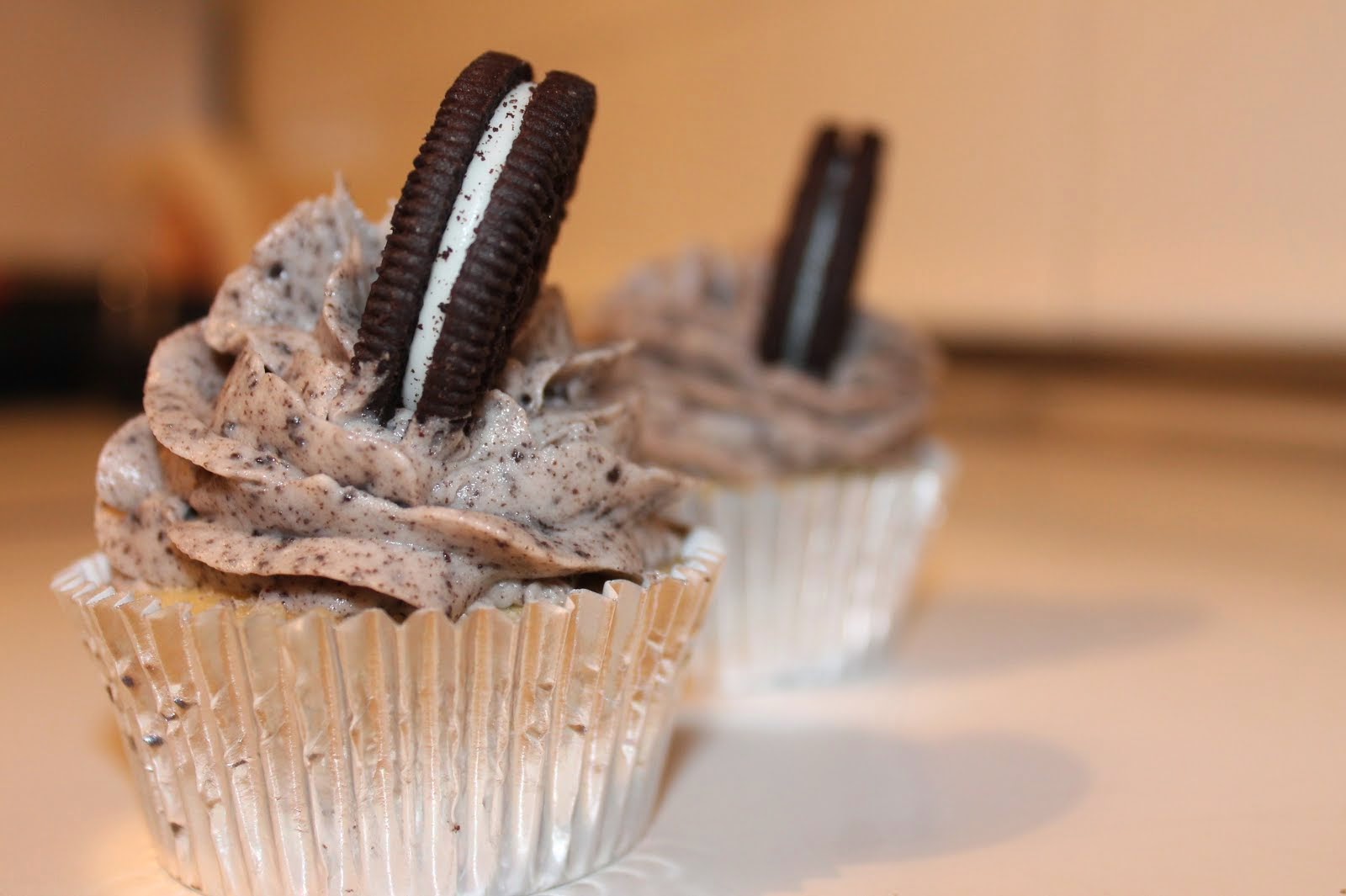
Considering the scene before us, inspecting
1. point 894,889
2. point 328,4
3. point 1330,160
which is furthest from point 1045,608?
point 328,4

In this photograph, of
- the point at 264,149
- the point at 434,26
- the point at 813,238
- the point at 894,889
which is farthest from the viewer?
the point at 264,149

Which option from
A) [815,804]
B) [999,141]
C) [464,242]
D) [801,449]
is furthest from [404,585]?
[999,141]

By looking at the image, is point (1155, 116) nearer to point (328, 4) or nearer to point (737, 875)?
point (737, 875)

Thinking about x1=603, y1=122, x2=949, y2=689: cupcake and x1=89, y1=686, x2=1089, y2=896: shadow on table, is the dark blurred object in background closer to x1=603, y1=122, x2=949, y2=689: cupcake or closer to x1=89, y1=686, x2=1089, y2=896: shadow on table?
x1=603, y1=122, x2=949, y2=689: cupcake

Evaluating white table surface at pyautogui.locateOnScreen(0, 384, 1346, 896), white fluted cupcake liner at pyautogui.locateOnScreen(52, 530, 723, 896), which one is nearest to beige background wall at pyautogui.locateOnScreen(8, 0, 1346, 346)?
white fluted cupcake liner at pyautogui.locateOnScreen(52, 530, 723, 896)

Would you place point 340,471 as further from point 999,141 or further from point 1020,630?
point 999,141

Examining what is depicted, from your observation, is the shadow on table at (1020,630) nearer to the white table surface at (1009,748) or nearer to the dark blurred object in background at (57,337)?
the white table surface at (1009,748)

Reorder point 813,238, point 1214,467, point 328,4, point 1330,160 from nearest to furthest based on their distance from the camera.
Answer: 1. point 813,238
2. point 1330,160
3. point 1214,467
4. point 328,4
